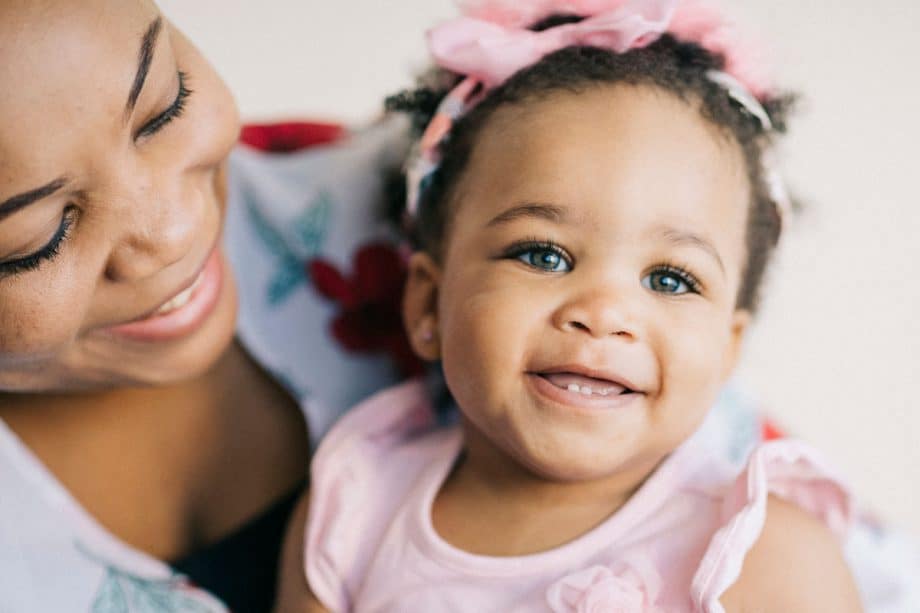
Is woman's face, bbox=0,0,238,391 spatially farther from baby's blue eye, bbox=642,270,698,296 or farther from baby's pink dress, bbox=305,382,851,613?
baby's blue eye, bbox=642,270,698,296

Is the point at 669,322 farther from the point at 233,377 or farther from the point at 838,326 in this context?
the point at 838,326

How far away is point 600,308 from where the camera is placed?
3.17 feet

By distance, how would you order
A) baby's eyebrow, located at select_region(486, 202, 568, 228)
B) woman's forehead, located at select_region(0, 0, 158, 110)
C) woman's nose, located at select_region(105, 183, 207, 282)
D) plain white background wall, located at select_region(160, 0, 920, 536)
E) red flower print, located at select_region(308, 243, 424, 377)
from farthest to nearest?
plain white background wall, located at select_region(160, 0, 920, 536), red flower print, located at select_region(308, 243, 424, 377), baby's eyebrow, located at select_region(486, 202, 568, 228), woman's nose, located at select_region(105, 183, 207, 282), woman's forehead, located at select_region(0, 0, 158, 110)

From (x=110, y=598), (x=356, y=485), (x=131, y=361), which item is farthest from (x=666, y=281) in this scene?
(x=110, y=598)

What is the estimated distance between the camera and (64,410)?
1.16m

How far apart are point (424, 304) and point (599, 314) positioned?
0.98 feet

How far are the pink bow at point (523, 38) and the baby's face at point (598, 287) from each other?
72 millimetres

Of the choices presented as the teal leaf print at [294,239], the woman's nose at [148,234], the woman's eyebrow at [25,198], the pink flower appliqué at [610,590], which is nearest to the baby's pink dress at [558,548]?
the pink flower appliqué at [610,590]

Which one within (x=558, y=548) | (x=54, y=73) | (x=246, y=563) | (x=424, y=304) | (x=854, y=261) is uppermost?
(x=54, y=73)

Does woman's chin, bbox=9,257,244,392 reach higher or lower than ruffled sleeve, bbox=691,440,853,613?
higher

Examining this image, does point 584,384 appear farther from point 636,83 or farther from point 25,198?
point 25,198

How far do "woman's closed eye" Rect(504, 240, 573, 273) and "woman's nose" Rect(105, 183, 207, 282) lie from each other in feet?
1.04

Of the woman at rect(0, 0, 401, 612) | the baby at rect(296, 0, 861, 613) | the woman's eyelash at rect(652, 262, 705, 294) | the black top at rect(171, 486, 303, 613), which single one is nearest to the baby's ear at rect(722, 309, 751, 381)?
the baby at rect(296, 0, 861, 613)

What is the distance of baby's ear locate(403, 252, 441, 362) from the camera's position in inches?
47.1
